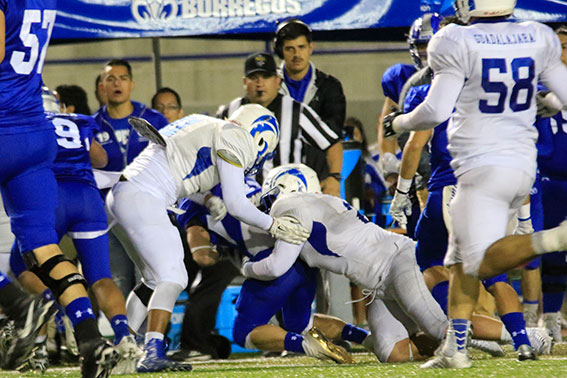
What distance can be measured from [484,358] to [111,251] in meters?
2.53

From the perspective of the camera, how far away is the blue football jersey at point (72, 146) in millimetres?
5316

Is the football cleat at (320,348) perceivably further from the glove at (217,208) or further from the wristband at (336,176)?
the wristband at (336,176)

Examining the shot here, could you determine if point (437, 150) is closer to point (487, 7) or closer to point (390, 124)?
point (390, 124)

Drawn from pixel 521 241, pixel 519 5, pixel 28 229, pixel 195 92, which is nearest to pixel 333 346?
pixel 521 241

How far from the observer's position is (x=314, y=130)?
6.59 meters

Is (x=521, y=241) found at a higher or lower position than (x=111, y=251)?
higher

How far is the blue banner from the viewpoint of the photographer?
7.00 metres

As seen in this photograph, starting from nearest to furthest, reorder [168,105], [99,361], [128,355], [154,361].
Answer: [99,361] → [128,355] → [154,361] → [168,105]

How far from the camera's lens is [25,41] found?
407 cm

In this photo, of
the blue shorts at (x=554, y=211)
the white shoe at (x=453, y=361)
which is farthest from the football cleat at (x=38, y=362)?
the blue shorts at (x=554, y=211)

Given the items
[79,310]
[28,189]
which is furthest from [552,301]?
[28,189]

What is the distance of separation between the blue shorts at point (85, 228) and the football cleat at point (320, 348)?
41.5 inches

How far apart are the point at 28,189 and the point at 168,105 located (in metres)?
3.53

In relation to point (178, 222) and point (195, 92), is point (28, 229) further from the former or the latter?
point (195, 92)
